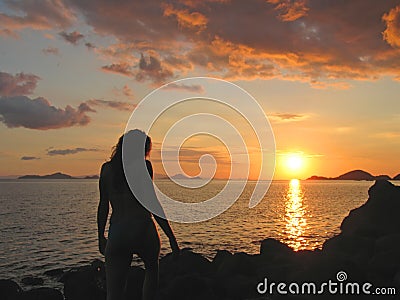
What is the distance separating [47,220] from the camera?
2167 inches

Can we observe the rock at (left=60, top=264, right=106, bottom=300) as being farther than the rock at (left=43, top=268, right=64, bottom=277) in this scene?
No

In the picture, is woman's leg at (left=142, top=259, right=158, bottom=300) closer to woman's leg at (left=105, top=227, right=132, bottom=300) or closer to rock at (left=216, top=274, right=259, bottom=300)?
woman's leg at (left=105, top=227, right=132, bottom=300)

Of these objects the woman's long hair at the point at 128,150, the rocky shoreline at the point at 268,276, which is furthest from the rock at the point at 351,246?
the woman's long hair at the point at 128,150

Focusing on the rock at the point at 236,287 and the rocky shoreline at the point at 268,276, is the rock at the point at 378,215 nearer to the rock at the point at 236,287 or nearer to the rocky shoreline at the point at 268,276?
the rocky shoreline at the point at 268,276

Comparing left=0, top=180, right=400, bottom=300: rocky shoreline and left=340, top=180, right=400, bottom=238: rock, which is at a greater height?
left=340, top=180, right=400, bottom=238: rock

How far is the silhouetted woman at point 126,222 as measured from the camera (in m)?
5.05

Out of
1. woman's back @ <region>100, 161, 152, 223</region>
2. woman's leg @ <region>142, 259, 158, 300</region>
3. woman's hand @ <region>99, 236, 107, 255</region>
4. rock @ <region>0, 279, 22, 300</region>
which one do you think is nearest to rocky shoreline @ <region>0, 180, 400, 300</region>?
rock @ <region>0, 279, 22, 300</region>

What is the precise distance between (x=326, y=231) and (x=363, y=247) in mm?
27339

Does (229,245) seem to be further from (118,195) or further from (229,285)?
(118,195)

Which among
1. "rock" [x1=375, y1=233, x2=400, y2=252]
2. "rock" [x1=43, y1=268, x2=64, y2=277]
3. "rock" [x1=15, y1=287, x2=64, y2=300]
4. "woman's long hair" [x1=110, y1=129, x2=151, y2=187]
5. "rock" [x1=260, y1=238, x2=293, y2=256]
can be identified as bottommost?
"rock" [x1=43, y1=268, x2=64, y2=277]

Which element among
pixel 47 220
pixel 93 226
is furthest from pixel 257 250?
pixel 47 220

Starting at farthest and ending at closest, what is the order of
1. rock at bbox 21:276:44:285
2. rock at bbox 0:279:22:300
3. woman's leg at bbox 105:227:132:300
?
rock at bbox 21:276:44:285 → rock at bbox 0:279:22:300 → woman's leg at bbox 105:227:132:300

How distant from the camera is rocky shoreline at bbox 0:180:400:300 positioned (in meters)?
11.6

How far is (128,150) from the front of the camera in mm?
5320
